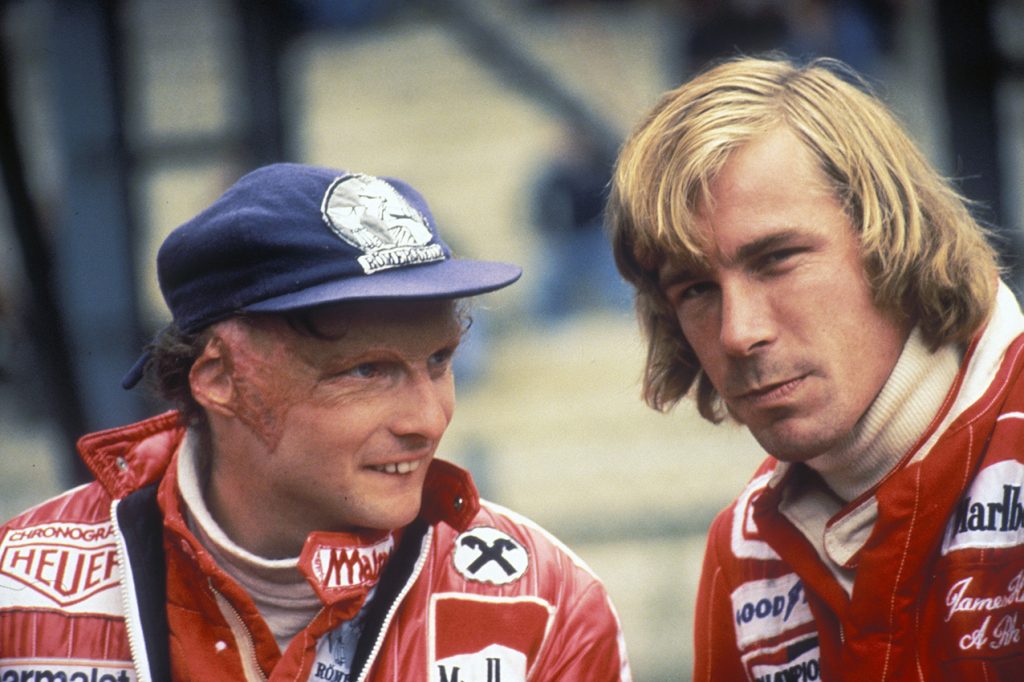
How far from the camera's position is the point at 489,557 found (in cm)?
258

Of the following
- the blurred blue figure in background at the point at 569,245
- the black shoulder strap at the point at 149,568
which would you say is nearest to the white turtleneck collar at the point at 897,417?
the black shoulder strap at the point at 149,568

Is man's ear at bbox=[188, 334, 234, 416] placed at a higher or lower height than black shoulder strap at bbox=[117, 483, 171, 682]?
higher

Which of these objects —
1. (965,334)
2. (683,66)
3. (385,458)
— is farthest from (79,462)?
(683,66)

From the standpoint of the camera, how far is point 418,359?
2398mm

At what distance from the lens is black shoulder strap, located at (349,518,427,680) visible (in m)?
2.41

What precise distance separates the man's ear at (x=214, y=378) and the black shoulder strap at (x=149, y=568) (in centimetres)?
24

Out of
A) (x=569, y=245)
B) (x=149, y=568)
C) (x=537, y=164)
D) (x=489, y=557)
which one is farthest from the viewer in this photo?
(x=537, y=164)

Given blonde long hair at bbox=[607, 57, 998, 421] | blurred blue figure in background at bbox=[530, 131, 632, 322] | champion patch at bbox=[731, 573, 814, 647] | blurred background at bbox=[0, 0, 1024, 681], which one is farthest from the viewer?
blurred blue figure in background at bbox=[530, 131, 632, 322]

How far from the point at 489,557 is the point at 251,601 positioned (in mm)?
457

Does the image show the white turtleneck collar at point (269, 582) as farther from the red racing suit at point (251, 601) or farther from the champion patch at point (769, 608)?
the champion patch at point (769, 608)

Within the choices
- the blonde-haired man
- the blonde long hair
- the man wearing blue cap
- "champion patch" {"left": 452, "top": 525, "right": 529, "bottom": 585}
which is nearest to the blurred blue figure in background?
the blonde long hair

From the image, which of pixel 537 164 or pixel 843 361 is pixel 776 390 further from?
pixel 537 164

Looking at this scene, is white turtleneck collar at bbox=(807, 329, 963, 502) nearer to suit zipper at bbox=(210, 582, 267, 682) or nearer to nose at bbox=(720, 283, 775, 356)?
nose at bbox=(720, 283, 775, 356)

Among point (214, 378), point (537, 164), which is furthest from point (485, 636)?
point (537, 164)
